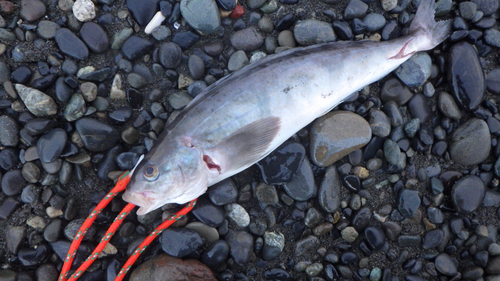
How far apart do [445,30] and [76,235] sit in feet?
16.7

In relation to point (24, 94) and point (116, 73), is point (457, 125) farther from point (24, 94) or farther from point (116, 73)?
point (24, 94)

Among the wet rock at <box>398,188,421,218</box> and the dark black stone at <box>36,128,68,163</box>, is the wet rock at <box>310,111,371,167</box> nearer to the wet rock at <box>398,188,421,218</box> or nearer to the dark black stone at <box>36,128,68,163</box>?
the wet rock at <box>398,188,421,218</box>

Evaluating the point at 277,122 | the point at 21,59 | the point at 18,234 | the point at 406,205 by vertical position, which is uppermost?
the point at 21,59

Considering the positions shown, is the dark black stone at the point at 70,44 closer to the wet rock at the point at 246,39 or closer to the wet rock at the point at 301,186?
the wet rock at the point at 246,39

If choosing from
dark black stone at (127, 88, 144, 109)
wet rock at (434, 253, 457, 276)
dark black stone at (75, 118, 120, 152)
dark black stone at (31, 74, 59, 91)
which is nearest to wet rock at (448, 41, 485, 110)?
wet rock at (434, 253, 457, 276)

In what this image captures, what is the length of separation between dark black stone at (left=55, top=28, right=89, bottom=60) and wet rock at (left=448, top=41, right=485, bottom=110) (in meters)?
4.72

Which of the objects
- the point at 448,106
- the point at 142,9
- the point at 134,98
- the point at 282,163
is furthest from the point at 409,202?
the point at 142,9

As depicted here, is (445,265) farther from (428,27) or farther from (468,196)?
(428,27)

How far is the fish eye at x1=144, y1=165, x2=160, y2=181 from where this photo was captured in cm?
297

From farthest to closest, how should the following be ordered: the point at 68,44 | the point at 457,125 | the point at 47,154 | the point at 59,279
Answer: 1. the point at 457,125
2. the point at 68,44
3. the point at 47,154
4. the point at 59,279

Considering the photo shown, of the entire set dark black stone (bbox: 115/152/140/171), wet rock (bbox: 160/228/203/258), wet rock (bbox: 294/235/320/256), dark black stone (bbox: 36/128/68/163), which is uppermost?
dark black stone (bbox: 36/128/68/163)

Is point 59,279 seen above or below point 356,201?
above

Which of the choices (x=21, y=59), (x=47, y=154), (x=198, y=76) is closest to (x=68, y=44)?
(x=21, y=59)

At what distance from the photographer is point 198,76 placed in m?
3.81
